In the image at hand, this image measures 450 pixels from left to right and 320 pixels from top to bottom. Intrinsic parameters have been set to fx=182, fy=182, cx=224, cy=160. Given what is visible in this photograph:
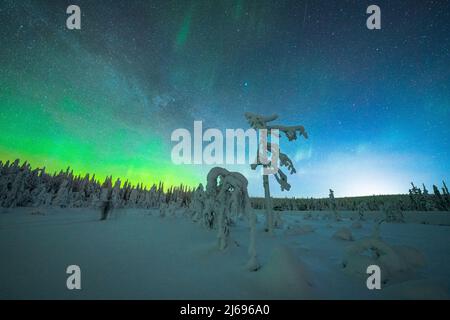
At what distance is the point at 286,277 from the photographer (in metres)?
4.09

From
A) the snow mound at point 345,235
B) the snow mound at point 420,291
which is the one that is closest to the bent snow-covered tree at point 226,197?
the snow mound at point 420,291

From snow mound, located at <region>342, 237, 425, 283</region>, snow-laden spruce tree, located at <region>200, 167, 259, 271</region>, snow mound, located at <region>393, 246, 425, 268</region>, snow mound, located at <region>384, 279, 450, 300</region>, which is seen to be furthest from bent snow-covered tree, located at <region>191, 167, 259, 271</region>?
snow mound, located at <region>393, 246, 425, 268</region>

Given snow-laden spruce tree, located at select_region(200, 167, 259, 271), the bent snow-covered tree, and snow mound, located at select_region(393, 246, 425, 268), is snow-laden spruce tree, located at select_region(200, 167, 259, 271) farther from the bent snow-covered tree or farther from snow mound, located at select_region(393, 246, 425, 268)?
snow mound, located at select_region(393, 246, 425, 268)

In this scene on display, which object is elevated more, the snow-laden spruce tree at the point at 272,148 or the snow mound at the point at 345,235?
the snow-laden spruce tree at the point at 272,148

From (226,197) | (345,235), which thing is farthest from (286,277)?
(345,235)

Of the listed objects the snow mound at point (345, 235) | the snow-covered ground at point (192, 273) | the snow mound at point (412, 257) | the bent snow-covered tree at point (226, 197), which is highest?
the bent snow-covered tree at point (226, 197)

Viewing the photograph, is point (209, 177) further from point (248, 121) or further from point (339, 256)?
point (248, 121)

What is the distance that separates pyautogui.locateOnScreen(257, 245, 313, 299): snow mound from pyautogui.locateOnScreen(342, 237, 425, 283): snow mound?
1.86 m

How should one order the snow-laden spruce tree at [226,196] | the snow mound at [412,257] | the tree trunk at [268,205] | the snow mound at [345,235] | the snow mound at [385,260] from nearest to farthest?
the snow mound at [385,260]
the snow mound at [412,257]
the snow-laden spruce tree at [226,196]
the snow mound at [345,235]
the tree trunk at [268,205]

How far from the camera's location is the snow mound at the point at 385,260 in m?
4.89

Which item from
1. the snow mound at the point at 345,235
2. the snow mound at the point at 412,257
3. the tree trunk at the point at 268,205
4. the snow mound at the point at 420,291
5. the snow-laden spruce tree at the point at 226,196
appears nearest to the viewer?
the snow mound at the point at 420,291

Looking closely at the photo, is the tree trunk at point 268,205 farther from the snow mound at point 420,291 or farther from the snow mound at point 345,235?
the snow mound at point 420,291

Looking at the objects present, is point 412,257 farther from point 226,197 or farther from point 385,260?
point 226,197

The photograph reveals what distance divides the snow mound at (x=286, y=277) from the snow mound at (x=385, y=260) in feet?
6.10
